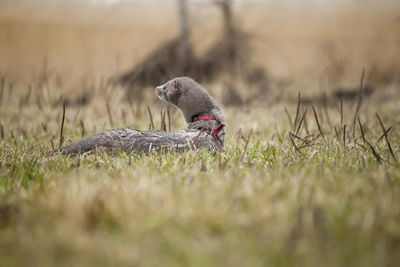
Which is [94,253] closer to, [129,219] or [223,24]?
[129,219]

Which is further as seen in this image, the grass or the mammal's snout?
the mammal's snout

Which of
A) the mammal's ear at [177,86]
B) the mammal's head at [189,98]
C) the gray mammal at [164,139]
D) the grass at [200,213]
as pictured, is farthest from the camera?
the mammal's ear at [177,86]

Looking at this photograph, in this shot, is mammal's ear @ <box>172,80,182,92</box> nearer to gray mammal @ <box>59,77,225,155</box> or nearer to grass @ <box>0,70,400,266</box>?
gray mammal @ <box>59,77,225,155</box>

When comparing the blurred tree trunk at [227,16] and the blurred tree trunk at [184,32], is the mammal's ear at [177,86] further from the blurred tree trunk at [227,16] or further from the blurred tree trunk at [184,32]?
the blurred tree trunk at [227,16]

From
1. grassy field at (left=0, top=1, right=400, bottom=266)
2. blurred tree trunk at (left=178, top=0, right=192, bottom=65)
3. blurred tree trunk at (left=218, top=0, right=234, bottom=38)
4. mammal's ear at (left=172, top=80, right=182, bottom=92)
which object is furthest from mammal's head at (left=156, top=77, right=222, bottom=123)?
blurred tree trunk at (left=218, top=0, right=234, bottom=38)

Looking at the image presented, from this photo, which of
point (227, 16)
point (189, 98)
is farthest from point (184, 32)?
point (189, 98)

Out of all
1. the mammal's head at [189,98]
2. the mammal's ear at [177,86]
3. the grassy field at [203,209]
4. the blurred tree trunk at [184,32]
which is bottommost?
the grassy field at [203,209]

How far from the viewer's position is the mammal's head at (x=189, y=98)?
3.92 m

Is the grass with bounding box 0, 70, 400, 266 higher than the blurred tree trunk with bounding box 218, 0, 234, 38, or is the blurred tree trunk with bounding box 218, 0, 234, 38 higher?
the blurred tree trunk with bounding box 218, 0, 234, 38

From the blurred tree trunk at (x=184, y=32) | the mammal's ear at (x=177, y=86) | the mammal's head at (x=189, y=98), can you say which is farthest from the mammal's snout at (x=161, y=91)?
the blurred tree trunk at (x=184, y=32)

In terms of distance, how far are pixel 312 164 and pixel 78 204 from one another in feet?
5.63

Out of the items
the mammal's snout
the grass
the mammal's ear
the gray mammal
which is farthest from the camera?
the mammal's snout

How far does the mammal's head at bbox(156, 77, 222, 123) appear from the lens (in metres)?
3.92

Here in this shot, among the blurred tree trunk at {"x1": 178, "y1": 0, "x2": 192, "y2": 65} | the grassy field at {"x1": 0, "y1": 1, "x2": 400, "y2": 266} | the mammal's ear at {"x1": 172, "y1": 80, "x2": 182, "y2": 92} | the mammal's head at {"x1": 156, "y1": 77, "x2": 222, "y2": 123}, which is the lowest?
the grassy field at {"x1": 0, "y1": 1, "x2": 400, "y2": 266}
